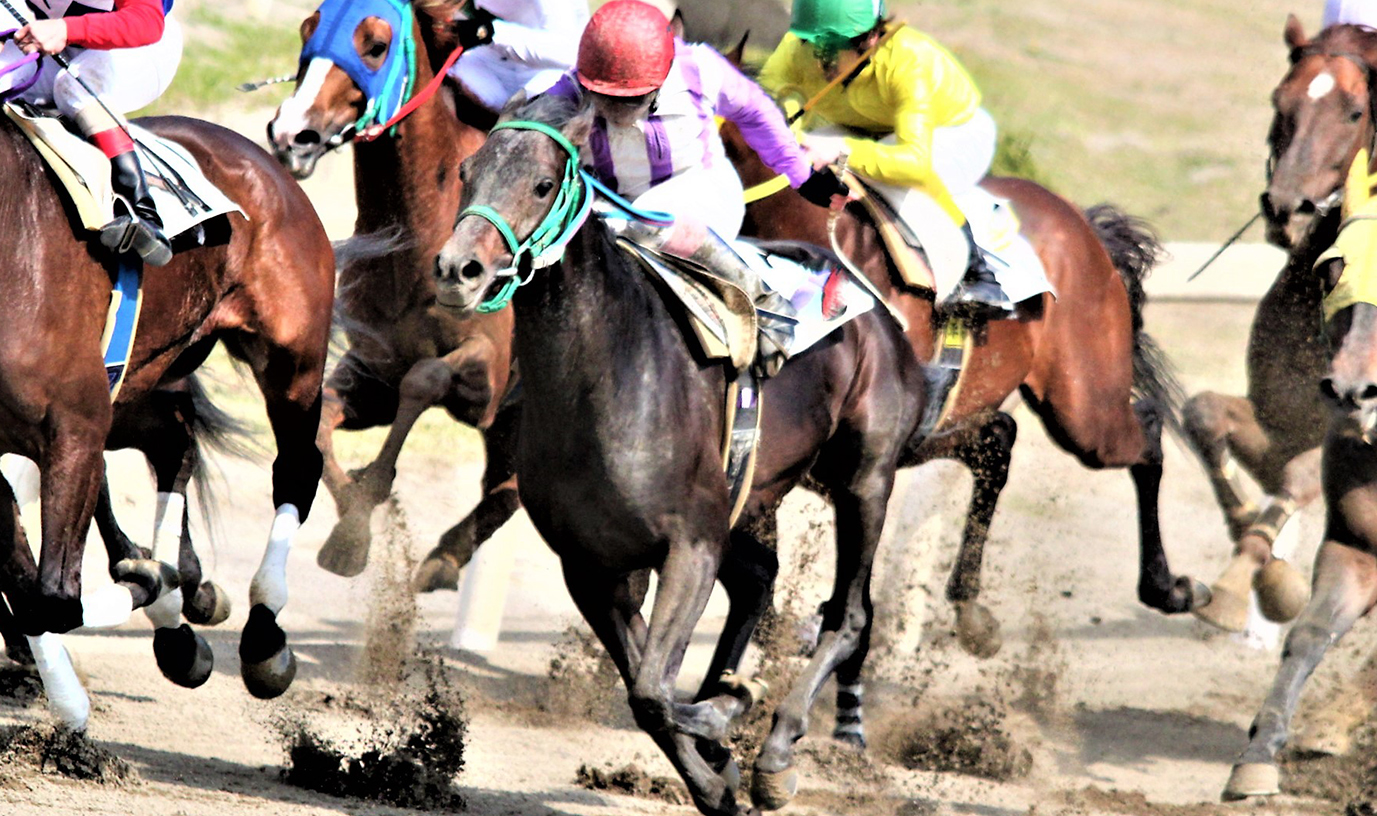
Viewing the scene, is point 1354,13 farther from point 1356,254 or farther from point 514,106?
point 514,106

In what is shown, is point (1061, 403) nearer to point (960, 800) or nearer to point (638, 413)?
point (960, 800)

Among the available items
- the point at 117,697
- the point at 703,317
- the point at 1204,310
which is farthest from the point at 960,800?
the point at 1204,310

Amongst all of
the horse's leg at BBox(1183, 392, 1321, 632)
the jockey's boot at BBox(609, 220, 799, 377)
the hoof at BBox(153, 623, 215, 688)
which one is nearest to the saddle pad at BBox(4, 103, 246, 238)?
the hoof at BBox(153, 623, 215, 688)

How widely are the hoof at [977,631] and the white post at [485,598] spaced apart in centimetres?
175

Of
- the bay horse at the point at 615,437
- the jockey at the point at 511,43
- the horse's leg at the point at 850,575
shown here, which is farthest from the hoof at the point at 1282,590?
the jockey at the point at 511,43

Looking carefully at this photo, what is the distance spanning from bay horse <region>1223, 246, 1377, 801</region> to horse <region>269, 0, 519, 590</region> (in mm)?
2664

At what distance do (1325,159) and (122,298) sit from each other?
347 cm

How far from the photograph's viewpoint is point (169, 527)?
596cm

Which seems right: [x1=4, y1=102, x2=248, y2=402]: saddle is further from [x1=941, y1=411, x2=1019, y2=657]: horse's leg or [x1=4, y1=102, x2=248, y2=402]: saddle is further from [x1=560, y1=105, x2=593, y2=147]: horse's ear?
[x1=941, y1=411, x2=1019, y2=657]: horse's leg

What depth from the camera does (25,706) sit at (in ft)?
18.2

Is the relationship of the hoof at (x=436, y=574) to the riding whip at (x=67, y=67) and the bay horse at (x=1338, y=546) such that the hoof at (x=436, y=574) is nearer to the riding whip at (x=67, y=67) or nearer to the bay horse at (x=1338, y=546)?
the riding whip at (x=67, y=67)

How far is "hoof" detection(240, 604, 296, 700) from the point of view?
5324 millimetres

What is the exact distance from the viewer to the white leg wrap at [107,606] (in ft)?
16.0

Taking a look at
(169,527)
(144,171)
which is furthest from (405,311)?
(144,171)
